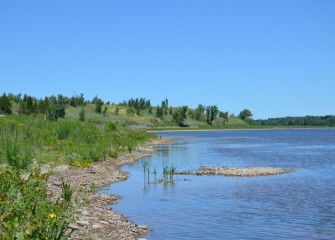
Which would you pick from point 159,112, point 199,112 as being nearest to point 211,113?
point 199,112

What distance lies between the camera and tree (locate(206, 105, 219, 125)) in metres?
183

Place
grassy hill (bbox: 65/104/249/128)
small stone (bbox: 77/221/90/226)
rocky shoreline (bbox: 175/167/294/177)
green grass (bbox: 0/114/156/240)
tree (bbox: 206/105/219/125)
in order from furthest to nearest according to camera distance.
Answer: tree (bbox: 206/105/219/125) < grassy hill (bbox: 65/104/249/128) < rocky shoreline (bbox: 175/167/294/177) < small stone (bbox: 77/221/90/226) < green grass (bbox: 0/114/156/240)

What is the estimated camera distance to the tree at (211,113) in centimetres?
18281

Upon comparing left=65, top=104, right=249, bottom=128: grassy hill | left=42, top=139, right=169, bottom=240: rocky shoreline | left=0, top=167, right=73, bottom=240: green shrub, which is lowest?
left=42, top=139, right=169, bottom=240: rocky shoreline

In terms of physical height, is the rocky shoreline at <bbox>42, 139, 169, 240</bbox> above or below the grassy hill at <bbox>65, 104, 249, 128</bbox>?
below

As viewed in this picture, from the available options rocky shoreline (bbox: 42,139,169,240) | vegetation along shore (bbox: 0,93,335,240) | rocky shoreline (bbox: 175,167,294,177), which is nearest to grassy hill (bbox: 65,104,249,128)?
vegetation along shore (bbox: 0,93,335,240)

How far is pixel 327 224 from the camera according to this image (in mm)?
14320

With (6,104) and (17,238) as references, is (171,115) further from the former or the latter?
(17,238)

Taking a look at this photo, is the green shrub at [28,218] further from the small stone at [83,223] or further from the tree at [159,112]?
the tree at [159,112]

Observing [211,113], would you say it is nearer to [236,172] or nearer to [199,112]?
[199,112]

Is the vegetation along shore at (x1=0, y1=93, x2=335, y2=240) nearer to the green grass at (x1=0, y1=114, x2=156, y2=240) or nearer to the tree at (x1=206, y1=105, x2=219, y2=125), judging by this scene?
the green grass at (x1=0, y1=114, x2=156, y2=240)

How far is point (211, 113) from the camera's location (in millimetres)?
185500

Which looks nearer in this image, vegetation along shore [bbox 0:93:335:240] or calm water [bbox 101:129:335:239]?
vegetation along shore [bbox 0:93:335:240]

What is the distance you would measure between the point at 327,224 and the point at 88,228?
771 cm
